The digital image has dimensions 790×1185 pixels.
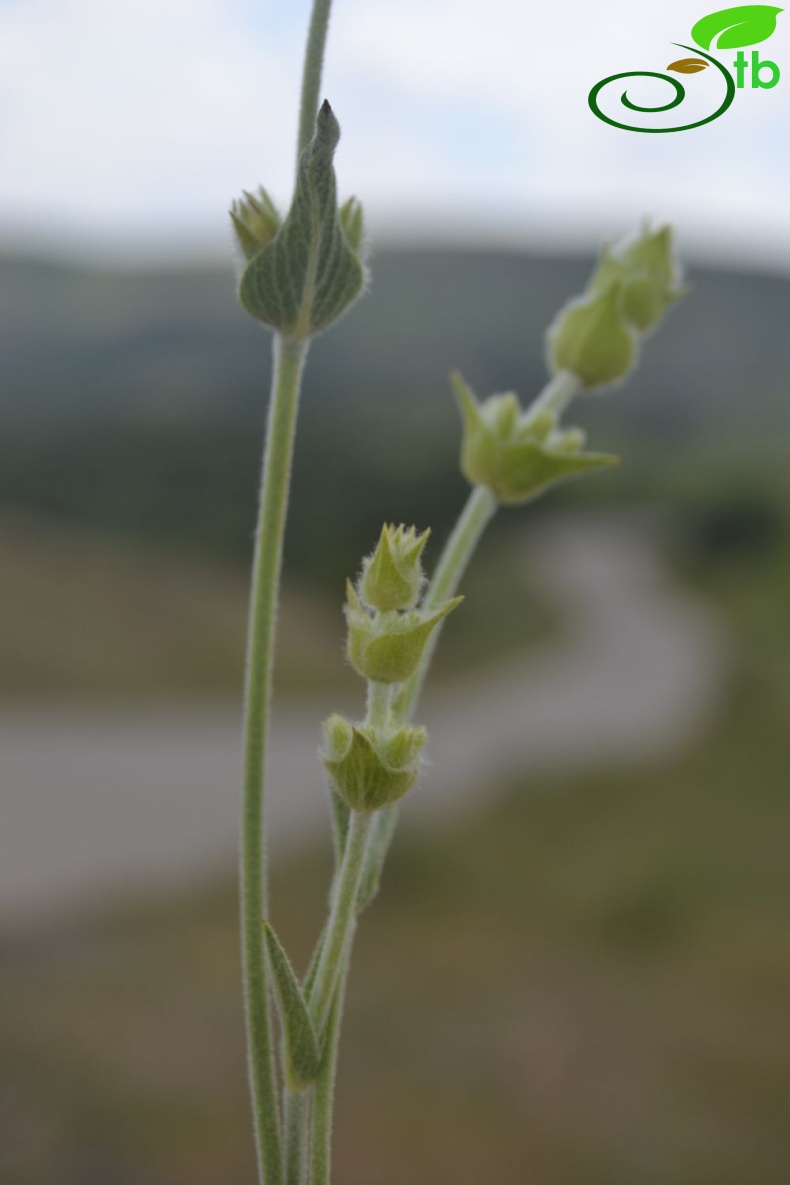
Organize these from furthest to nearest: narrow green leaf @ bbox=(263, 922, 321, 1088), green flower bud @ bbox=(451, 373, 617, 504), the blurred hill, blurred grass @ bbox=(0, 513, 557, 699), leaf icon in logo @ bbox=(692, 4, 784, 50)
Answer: the blurred hill → blurred grass @ bbox=(0, 513, 557, 699) → leaf icon in logo @ bbox=(692, 4, 784, 50) → green flower bud @ bbox=(451, 373, 617, 504) → narrow green leaf @ bbox=(263, 922, 321, 1088)

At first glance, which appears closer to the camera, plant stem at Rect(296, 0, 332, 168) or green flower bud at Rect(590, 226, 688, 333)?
plant stem at Rect(296, 0, 332, 168)

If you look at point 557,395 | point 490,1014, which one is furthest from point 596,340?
point 490,1014

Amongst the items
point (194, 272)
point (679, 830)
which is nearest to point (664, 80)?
point (679, 830)

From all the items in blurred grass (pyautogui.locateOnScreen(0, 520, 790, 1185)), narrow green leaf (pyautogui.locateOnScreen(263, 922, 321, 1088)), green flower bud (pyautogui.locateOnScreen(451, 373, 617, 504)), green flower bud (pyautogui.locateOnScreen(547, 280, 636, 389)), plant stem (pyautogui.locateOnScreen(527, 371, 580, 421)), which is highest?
green flower bud (pyautogui.locateOnScreen(547, 280, 636, 389))

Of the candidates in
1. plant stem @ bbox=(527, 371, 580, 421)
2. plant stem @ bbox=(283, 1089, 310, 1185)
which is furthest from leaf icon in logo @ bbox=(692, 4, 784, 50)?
plant stem @ bbox=(283, 1089, 310, 1185)

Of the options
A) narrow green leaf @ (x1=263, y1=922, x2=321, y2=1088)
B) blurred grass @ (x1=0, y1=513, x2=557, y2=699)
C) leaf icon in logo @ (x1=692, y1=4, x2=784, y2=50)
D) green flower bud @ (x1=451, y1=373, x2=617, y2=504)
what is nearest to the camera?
narrow green leaf @ (x1=263, y1=922, x2=321, y2=1088)

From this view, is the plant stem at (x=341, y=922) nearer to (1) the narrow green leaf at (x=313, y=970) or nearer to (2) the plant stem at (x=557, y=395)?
(1) the narrow green leaf at (x=313, y=970)

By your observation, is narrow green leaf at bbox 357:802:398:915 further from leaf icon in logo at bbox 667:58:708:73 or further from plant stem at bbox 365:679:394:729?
leaf icon in logo at bbox 667:58:708:73
